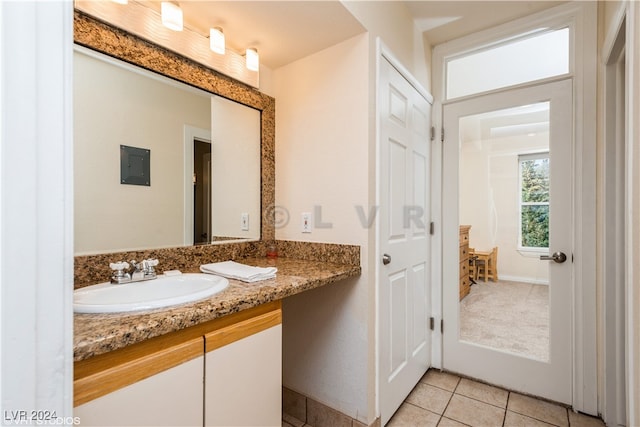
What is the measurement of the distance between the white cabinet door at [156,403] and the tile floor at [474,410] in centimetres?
99

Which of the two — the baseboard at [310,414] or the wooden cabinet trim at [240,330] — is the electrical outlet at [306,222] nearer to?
the wooden cabinet trim at [240,330]

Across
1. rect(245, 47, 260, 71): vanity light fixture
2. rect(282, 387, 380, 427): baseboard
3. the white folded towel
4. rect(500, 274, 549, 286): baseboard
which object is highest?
rect(245, 47, 260, 71): vanity light fixture

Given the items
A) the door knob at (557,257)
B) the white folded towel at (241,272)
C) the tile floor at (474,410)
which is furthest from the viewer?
the door knob at (557,257)

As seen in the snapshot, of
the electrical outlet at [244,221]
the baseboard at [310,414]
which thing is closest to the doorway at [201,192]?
the electrical outlet at [244,221]

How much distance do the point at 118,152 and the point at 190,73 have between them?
0.51 metres

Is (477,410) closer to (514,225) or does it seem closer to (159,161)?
(514,225)

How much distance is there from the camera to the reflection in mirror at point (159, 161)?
1.21 meters

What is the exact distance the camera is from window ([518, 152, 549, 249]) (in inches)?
75.0

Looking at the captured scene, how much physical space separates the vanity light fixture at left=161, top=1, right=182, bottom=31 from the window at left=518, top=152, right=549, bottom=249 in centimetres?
206

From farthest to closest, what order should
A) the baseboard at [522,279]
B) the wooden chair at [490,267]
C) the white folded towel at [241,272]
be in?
the wooden chair at [490,267] < the baseboard at [522,279] < the white folded towel at [241,272]

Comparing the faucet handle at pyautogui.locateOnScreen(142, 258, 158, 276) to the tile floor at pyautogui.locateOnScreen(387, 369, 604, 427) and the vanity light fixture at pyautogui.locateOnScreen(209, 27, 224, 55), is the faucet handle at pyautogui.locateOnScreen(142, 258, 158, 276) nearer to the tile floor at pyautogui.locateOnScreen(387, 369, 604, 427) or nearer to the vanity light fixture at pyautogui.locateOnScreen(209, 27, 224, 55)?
the vanity light fixture at pyautogui.locateOnScreen(209, 27, 224, 55)

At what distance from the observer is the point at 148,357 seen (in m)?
0.79

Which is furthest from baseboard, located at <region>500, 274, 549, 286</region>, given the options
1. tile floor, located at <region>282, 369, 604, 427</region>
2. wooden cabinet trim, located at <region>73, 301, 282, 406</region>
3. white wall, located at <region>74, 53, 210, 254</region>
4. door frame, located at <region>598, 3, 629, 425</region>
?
white wall, located at <region>74, 53, 210, 254</region>

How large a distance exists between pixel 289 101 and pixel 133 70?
31.4 inches
